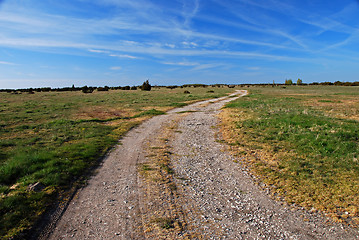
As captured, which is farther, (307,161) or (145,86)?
(145,86)

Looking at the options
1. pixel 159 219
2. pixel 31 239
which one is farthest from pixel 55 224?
pixel 159 219

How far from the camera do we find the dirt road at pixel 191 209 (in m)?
5.11

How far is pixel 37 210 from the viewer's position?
6.04 meters

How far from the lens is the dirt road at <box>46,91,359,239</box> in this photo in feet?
16.8

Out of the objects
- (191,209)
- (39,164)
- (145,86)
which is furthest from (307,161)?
(145,86)

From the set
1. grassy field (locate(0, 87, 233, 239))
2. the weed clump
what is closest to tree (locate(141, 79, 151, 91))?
the weed clump

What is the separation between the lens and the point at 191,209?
6.11 metres

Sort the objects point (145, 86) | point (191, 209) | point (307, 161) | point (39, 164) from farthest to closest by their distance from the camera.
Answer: point (145, 86), point (307, 161), point (39, 164), point (191, 209)

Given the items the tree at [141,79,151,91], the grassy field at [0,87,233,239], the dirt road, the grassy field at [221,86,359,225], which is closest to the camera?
the dirt road

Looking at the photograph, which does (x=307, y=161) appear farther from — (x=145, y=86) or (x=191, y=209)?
(x=145, y=86)

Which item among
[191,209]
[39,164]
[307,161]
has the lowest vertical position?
[191,209]

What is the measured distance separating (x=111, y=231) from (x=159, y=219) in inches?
49.1

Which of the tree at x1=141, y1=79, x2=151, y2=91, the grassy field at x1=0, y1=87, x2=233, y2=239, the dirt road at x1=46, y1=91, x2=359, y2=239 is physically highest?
the tree at x1=141, y1=79, x2=151, y2=91

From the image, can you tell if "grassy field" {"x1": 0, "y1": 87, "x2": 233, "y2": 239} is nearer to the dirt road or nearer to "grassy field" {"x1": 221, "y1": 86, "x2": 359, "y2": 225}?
the dirt road
